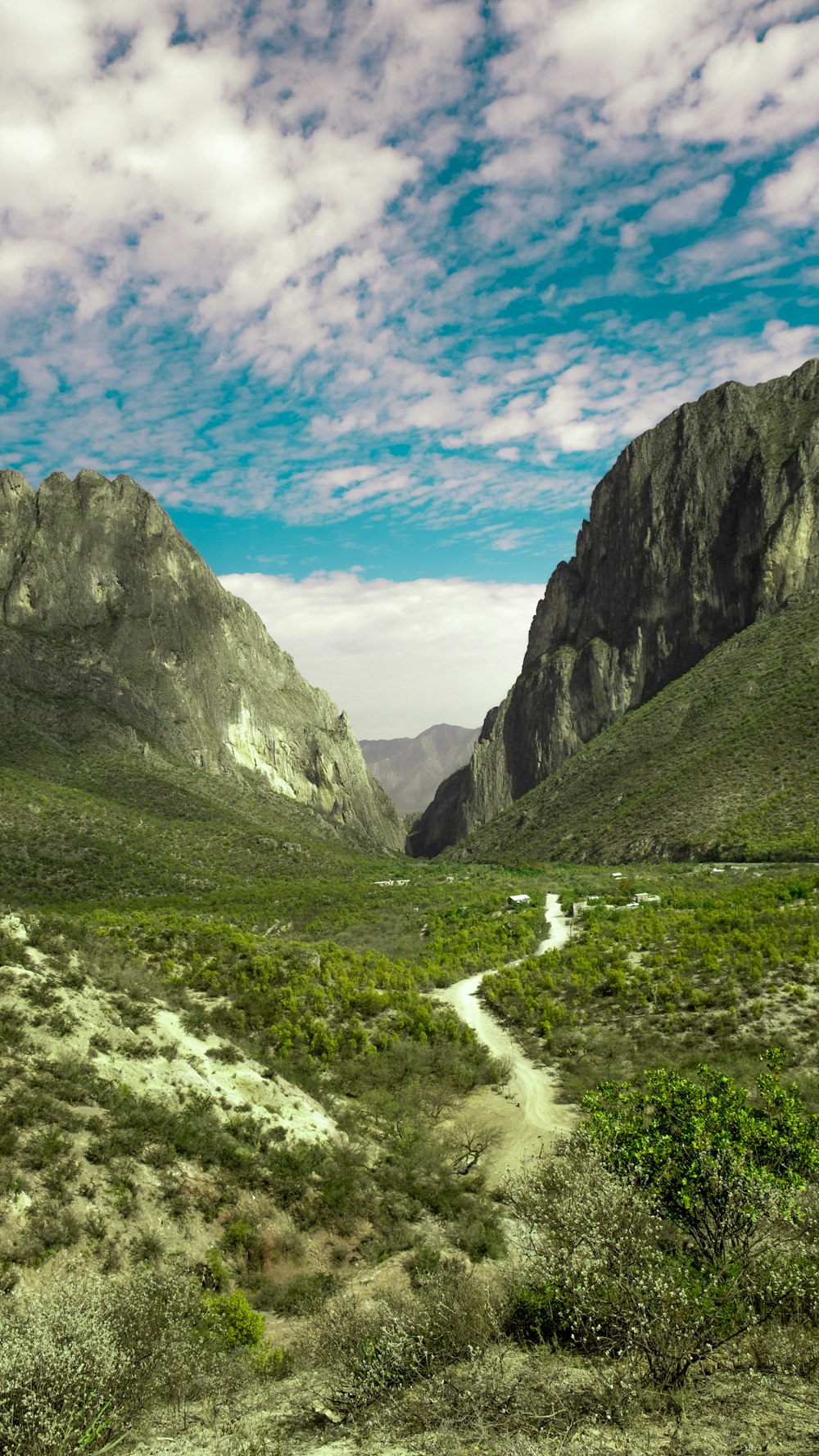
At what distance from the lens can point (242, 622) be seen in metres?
144

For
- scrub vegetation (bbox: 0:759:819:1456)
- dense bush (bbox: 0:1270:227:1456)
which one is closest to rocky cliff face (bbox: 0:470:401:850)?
scrub vegetation (bbox: 0:759:819:1456)

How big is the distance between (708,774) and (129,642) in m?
82.8

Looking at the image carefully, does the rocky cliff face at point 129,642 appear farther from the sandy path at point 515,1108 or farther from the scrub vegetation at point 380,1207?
the sandy path at point 515,1108

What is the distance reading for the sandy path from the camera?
15.4 metres

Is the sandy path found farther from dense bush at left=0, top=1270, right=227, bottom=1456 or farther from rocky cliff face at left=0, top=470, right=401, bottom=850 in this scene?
rocky cliff face at left=0, top=470, right=401, bottom=850

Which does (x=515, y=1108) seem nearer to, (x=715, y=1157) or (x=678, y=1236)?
(x=678, y=1236)

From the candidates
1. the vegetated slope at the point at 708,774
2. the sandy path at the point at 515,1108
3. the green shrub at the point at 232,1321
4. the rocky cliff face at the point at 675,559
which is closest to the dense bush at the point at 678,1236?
the green shrub at the point at 232,1321

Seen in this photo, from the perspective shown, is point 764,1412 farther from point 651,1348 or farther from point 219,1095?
point 219,1095

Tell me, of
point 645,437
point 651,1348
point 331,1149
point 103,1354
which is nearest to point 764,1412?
point 651,1348

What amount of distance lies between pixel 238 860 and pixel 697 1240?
182 ft

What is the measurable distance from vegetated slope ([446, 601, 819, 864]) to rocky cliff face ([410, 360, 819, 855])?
1662cm

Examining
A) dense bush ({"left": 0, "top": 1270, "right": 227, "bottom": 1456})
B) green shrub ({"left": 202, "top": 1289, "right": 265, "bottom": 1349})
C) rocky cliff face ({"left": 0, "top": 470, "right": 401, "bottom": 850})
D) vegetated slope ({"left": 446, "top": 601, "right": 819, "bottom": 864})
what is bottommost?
green shrub ({"left": 202, "top": 1289, "right": 265, "bottom": 1349})

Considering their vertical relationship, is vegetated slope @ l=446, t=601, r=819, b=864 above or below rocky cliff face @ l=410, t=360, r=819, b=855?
below

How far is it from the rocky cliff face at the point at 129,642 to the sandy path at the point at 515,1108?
65.4 metres
